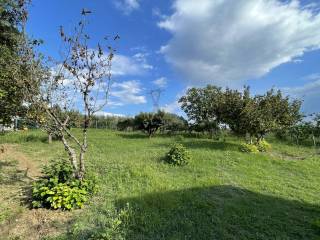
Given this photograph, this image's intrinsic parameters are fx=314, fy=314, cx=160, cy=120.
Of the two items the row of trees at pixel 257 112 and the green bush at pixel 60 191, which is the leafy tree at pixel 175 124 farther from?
the green bush at pixel 60 191

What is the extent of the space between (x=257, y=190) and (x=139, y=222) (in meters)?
4.11

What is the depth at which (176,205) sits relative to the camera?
6551 mm

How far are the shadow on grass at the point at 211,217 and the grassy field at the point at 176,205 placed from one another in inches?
0.7

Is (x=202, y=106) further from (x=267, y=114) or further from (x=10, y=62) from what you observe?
(x=10, y=62)

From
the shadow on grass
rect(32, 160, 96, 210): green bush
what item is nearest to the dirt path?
rect(32, 160, 96, 210): green bush

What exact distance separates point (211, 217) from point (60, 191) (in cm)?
300

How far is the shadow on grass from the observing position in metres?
5.45

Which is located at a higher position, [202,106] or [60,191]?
[202,106]

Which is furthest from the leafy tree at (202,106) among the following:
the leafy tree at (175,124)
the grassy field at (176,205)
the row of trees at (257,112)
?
the grassy field at (176,205)

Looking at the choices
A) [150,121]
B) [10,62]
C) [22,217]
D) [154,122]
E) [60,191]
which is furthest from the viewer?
[154,122]

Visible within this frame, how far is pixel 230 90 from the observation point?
59.7 ft

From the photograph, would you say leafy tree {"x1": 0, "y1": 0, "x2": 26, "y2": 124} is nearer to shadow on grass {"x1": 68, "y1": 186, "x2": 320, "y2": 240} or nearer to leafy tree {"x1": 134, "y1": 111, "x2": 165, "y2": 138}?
shadow on grass {"x1": 68, "y1": 186, "x2": 320, "y2": 240}

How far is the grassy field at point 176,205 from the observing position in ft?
17.8

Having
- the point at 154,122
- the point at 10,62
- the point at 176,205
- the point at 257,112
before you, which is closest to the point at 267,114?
the point at 257,112
